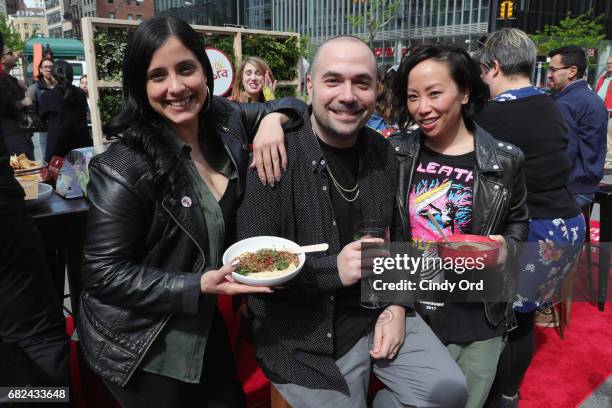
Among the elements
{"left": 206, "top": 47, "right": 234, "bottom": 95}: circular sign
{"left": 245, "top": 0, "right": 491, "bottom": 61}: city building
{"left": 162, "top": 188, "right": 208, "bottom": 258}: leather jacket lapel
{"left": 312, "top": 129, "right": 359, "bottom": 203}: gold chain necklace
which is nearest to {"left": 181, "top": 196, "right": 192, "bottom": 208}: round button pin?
{"left": 162, "top": 188, "right": 208, "bottom": 258}: leather jacket lapel

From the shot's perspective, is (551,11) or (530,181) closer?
(530,181)

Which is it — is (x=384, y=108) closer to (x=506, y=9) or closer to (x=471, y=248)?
(x=471, y=248)

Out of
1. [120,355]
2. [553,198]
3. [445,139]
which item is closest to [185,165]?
[120,355]

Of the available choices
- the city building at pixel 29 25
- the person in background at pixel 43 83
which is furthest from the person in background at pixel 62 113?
the city building at pixel 29 25

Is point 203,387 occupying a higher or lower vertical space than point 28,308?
lower

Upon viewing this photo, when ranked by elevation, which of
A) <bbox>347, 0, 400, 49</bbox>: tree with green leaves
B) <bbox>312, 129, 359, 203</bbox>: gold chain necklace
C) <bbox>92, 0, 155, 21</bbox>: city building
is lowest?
<bbox>312, 129, 359, 203</bbox>: gold chain necklace

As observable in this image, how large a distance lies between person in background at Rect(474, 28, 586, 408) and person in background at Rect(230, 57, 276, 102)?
3.67m

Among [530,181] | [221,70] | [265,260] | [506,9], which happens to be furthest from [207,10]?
[265,260]

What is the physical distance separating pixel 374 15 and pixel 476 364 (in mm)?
45255

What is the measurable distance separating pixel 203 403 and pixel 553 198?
2.22 meters

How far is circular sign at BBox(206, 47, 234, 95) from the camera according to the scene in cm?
613

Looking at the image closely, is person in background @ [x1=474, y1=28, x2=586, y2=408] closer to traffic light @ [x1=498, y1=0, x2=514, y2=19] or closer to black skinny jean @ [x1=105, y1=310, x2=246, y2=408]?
black skinny jean @ [x1=105, y1=310, x2=246, y2=408]

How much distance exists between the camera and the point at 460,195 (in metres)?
2.06

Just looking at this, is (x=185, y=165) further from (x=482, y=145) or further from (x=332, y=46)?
(x=482, y=145)
